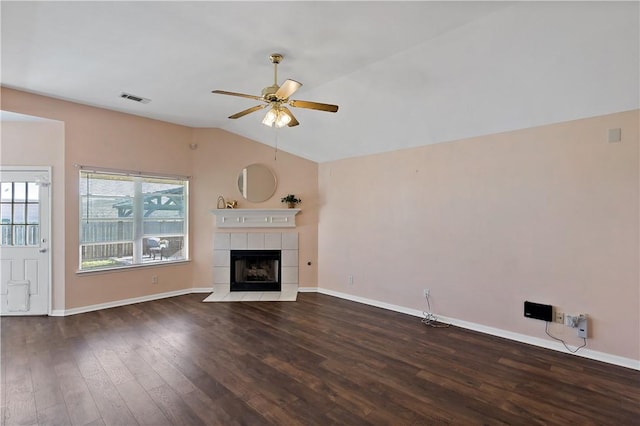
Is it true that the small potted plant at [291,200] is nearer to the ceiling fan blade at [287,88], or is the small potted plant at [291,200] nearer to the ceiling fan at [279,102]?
the ceiling fan at [279,102]

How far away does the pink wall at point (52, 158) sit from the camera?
154 inches

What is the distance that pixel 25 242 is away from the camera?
13.0ft

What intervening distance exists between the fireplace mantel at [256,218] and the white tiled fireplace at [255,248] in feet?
0.49

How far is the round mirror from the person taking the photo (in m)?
5.28

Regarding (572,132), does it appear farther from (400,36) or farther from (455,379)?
(455,379)

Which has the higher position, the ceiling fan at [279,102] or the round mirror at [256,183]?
the ceiling fan at [279,102]

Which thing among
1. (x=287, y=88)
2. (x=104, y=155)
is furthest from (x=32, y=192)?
(x=287, y=88)

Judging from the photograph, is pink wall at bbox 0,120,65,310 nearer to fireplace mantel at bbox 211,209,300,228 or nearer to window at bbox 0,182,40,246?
window at bbox 0,182,40,246

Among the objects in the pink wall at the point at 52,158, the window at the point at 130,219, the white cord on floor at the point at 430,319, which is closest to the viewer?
the white cord on floor at the point at 430,319

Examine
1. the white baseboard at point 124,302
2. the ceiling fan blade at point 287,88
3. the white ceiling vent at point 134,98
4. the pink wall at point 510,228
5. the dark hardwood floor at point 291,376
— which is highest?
the white ceiling vent at point 134,98

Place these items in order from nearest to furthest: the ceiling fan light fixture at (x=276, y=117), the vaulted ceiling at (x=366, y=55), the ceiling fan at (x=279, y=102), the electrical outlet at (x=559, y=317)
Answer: the vaulted ceiling at (x=366, y=55) → the ceiling fan at (x=279, y=102) → the ceiling fan light fixture at (x=276, y=117) → the electrical outlet at (x=559, y=317)

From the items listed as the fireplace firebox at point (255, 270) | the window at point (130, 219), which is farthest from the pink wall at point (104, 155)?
the fireplace firebox at point (255, 270)

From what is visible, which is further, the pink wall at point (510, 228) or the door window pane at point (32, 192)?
the door window pane at point (32, 192)

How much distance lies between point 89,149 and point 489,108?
5217mm
